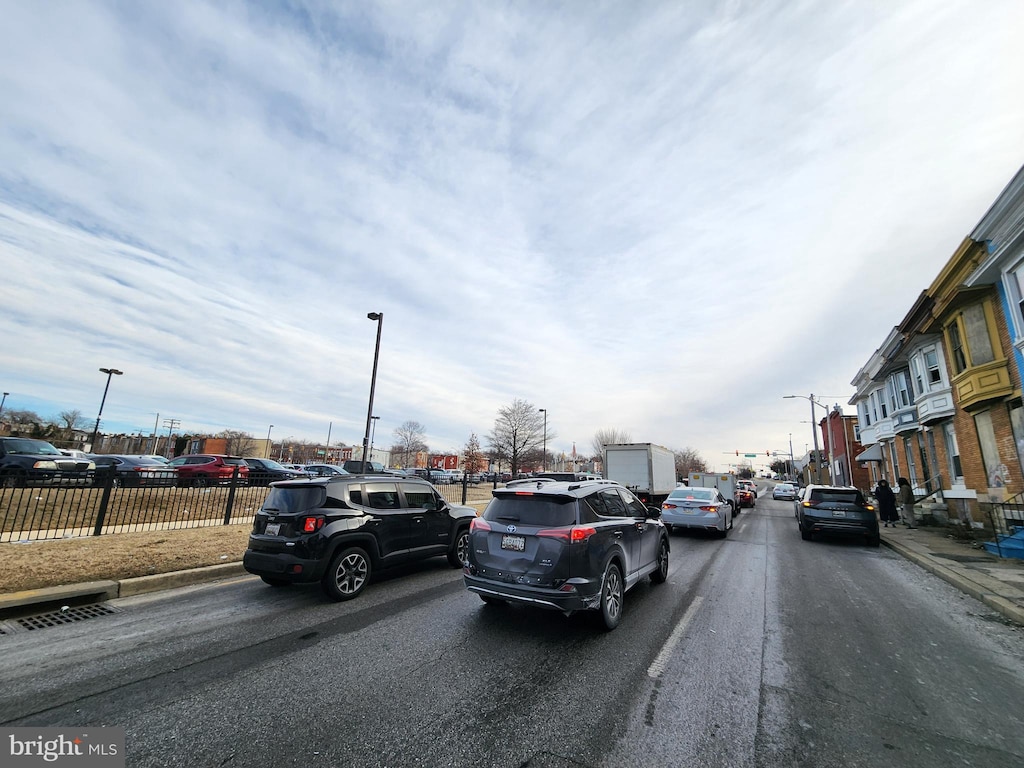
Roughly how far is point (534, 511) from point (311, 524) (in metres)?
3.20

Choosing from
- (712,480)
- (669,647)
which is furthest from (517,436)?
(669,647)

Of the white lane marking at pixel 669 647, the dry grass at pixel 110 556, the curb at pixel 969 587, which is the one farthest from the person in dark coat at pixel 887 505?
the dry grass at pixel 110 556

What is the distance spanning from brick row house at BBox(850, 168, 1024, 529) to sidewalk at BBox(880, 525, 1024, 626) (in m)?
1.63

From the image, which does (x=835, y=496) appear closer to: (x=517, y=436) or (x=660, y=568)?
(x=660, y=568)

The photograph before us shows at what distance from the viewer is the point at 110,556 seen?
24.9ft

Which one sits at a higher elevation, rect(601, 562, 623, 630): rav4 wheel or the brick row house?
the brick row house

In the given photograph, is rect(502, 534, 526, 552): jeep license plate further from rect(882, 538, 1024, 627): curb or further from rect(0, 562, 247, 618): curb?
rect(882, 538, 1024, 627): curb

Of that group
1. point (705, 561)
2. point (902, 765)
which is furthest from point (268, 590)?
point (705, 561)

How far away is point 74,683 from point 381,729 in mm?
2791

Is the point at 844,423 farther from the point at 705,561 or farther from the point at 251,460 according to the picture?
the point at 251,460

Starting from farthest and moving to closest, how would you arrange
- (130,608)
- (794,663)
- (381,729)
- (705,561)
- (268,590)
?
(705,561) < (268,590) < (130,608) < (794,663) < (381,729)

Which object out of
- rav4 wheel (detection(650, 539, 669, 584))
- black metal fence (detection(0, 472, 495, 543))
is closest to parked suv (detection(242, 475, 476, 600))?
rav4 wheel (detection(650, 539, 669, 584))

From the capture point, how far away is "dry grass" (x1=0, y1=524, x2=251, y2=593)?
641 centimetres

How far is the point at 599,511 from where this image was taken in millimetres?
6000
